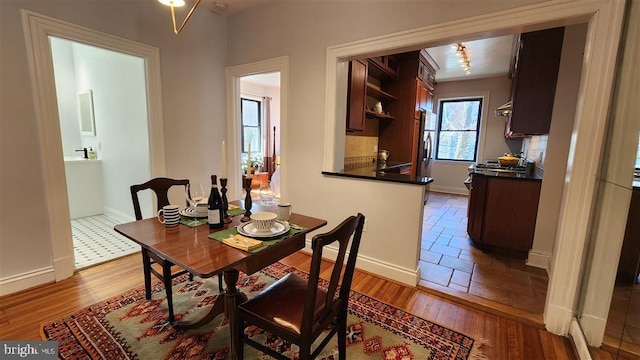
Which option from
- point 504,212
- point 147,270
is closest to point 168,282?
point 147,270

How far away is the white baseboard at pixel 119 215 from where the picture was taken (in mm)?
3770

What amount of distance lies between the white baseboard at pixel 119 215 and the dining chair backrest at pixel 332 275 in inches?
138

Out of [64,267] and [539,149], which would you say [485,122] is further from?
[64,267]

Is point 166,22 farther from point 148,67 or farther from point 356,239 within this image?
point 356,239

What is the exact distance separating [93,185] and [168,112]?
2194 millimetres

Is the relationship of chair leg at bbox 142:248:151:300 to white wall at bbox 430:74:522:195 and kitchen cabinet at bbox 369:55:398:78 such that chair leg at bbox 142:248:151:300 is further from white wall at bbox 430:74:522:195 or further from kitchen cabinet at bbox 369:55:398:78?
white wall at bbox 430:74:522:195

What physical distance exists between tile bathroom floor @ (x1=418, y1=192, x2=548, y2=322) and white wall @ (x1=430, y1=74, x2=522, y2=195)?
10.4 ft

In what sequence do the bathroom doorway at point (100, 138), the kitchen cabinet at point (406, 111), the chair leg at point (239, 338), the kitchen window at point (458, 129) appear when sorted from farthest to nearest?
the kitchen window at point (458, 129), the kitchen cabinet at point (406, 111), the bathroom doorway at point (100, 138), the chair leg at point (239, 338)

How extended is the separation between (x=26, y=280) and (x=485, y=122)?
744 cm

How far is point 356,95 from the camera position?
3.29 m

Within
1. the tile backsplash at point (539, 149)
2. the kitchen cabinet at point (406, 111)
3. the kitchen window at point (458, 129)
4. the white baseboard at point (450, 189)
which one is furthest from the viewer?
the white baseboard at point (450, 189)

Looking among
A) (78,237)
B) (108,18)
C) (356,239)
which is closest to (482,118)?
(356,239)

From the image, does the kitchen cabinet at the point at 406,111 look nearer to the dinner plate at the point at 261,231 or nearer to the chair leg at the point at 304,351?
the dinner plate at the point at 261,231

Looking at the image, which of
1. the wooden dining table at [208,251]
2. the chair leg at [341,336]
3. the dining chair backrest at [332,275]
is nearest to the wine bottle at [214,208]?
the wooden dining table at [208,251]
